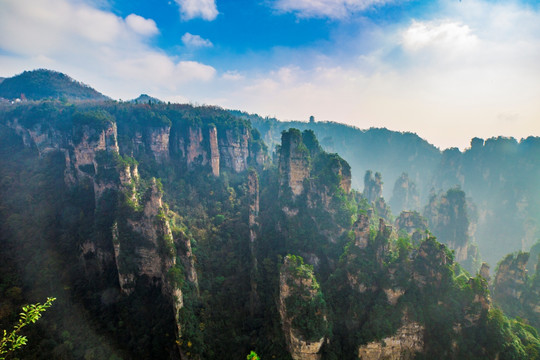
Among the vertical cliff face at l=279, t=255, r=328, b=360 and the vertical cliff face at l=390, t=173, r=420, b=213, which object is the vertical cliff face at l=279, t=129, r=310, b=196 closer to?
the vertical cliff face at l=279, t=255, r=328, b=360

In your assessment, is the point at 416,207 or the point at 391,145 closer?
the point at 416,207

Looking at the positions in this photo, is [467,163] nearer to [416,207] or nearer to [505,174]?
[505,174]

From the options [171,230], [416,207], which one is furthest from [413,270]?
[416,207]

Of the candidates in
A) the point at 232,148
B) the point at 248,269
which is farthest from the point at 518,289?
the point at 232,148

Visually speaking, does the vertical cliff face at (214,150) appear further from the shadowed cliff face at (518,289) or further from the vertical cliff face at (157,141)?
the shadowed cliff face at (518,289)

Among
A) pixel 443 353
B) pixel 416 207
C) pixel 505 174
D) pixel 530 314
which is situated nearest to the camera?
pixel 443 353

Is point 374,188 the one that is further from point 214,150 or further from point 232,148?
point 214,150

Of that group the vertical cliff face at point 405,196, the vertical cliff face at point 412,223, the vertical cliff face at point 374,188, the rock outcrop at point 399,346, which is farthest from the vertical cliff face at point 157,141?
the vertical cliff face at point 405,196

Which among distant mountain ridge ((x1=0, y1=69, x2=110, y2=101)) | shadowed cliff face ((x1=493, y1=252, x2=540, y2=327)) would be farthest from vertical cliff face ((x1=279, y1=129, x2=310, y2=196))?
distant mountain ridge ((x1=0, y1=69, x2=110, y2=101))
